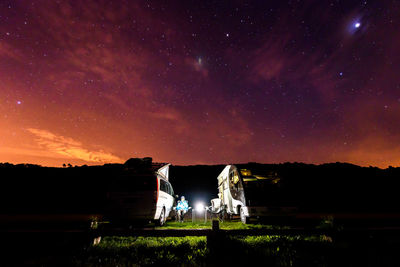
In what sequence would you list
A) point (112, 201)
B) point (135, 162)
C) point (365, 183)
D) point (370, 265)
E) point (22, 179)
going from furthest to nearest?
1. point (22, 179)
2. point (365, 183)
3. point (135, 162)
4. point (112, 201)
5. point (370, 265)

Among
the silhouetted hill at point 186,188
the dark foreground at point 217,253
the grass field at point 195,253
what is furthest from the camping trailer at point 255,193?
the silhouetted hill at point 186,188

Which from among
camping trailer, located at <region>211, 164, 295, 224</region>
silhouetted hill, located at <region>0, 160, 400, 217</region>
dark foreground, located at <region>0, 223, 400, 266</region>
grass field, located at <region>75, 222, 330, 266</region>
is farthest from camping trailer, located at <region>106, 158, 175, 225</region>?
silhouetted hill, located at <region>0, 160, 400, 217</region>

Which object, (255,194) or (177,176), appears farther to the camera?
(177,176)

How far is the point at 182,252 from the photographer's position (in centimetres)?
515

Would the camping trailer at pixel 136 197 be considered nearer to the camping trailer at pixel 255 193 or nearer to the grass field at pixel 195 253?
the grass field at pixel 195 253

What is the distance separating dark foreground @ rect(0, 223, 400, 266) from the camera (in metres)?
4.29

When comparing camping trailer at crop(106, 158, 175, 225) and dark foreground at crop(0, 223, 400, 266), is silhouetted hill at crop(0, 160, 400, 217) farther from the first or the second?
dark foreground at crop(0, 223, 400, 266)

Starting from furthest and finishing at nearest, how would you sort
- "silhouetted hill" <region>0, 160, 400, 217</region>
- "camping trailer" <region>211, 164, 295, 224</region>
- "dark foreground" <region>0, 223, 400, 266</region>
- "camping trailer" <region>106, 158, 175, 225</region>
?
1. "silhouetted hill" <region>0, 160, 400, 217</region>
2. "camping trailer" <region>211, 164, 295, 224</region>
3. "camping trailer" <region>106, 158, 175, 225</region>
4. "dark foreground" <region>0, 223, 400, 266</region>

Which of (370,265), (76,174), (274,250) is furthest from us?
(76,174)

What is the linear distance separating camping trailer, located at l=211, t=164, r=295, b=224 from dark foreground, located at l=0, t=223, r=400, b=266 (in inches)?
148

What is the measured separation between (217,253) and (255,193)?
5812 millimetres

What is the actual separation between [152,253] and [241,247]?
2.17 meters

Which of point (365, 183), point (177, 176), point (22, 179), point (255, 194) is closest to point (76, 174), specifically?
point (22, 179)

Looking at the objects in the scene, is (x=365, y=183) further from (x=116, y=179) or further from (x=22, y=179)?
(x=22, y=179)
